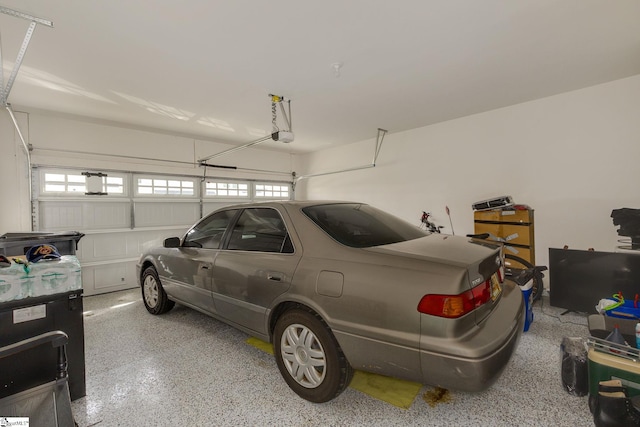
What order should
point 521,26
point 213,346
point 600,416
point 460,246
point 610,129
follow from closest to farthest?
point 600,416 → point 460,246 → point 521,26 → point 213,346 → point 610,129

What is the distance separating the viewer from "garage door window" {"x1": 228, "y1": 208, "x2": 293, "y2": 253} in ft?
6.96

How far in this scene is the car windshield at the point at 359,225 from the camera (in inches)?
74.6

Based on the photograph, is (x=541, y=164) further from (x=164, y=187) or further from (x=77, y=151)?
(x=77, y=151)

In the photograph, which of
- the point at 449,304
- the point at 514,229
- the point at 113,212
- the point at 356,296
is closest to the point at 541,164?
the point at 514,229

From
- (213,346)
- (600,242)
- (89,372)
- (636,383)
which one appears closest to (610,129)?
(600,242)

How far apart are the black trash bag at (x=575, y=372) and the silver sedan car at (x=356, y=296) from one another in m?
0.53

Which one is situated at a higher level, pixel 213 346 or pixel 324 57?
pixel 324 57

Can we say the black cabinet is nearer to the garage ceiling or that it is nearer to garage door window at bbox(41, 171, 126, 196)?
the garage ceiling

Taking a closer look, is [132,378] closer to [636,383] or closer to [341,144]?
[636,383]

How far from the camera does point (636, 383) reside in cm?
155

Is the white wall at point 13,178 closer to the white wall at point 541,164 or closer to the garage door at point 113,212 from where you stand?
the garage door at point 113,212

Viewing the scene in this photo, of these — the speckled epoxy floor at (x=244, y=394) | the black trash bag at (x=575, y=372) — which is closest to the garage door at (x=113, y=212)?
the speckled epoxy floor at (x=244, y=394)

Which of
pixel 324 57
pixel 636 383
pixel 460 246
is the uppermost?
pixel 324 57

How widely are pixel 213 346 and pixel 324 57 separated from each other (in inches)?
120
